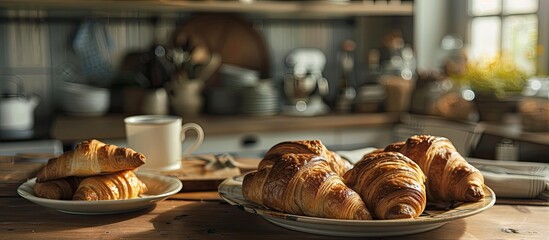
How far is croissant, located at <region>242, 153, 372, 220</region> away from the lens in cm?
92

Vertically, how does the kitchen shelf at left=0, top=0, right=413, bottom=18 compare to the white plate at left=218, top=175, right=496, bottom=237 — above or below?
above

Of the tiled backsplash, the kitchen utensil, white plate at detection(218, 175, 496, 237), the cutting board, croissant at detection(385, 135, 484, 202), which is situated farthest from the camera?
the kitchen utensil

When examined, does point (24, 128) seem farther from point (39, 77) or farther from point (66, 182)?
point (66, 182)

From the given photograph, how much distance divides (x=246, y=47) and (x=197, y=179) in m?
2.19

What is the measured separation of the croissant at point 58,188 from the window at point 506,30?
7.86 ft

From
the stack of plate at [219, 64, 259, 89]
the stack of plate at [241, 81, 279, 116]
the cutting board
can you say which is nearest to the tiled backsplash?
the stack of plate at [219, 64, 259, 89]

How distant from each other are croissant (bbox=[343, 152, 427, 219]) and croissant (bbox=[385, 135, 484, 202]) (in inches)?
3.0

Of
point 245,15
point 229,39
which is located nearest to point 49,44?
point 229,39

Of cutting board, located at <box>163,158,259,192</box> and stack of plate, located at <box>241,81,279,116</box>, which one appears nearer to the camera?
cutting board, located at <box>163,158,259,192</box>

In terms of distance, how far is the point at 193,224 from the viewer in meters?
1.05

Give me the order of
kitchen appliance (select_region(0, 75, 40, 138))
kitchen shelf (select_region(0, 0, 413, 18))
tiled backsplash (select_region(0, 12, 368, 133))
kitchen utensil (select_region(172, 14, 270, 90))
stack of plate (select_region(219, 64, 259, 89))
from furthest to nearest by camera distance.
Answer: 1. kitchen utensil (select_region(172, 14, 270, 90))
2. stack of plate (select_region(219, 64, 259, 89))
3. tiled backsplash (select_region(0, 12, 368, 133))
4. kitchen shelf (select_region(0, 0, 413, 18))
5. kitchen appliance (select_region(0, 75, 40, 138))

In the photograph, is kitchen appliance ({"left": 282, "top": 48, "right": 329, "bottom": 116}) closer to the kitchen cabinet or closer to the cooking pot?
the kitchen cabinet

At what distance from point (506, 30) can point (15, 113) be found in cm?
224

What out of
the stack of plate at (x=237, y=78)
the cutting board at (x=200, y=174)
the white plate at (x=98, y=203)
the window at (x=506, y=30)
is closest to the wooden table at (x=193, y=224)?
the white plate at (x=98, y=203)
